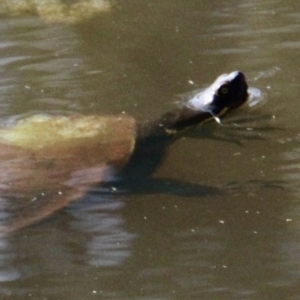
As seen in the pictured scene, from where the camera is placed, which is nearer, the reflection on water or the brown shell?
the reflection on water

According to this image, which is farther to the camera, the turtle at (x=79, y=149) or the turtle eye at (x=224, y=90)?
the turtle eye at (x=224, y=90)

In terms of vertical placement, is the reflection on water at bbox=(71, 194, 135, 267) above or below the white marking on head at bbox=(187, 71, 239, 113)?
below

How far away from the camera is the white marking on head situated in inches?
93.0

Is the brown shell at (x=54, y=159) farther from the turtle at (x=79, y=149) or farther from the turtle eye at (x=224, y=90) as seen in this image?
the turtle eye at (x=224, y=90)

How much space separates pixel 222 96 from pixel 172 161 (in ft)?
1.09

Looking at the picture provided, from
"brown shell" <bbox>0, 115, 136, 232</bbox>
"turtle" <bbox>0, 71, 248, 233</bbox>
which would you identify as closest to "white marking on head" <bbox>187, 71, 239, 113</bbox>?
"turtle" <bbox>0, 71, 248, 233</bbox>

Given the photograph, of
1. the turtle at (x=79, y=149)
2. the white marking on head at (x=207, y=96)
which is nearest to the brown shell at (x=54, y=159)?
the turtle at (x=79, y=149)

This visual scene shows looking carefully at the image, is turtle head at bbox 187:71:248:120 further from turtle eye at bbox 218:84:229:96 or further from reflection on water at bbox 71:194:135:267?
reflection on water at bbox 71:194:135:267

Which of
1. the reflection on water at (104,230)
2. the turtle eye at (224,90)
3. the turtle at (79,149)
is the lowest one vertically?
the reflection on water at (104,230)

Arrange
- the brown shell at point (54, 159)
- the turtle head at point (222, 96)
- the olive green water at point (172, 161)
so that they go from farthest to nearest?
the turtle head at point (222, 96) < the brown shell at point (54, 159) < the olive green water at point (172, 161)

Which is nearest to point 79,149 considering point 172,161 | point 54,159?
point 54,159

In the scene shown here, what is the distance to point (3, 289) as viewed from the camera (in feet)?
5.72

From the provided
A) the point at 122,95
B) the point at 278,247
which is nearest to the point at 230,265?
the point at 278,247

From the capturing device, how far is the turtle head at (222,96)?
234 centimetres
